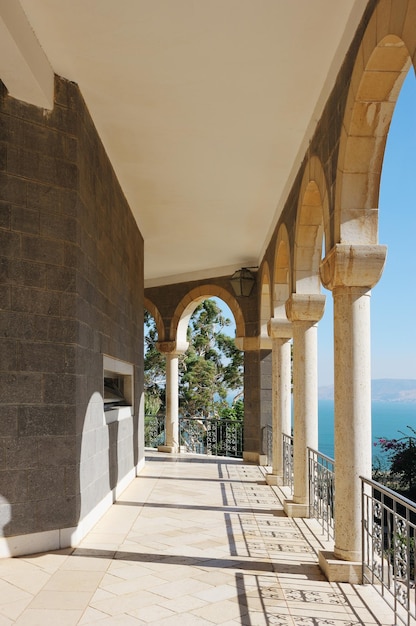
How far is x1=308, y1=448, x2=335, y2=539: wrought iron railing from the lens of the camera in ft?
18.9

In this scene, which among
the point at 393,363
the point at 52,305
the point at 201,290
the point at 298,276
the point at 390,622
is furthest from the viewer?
the point at 393,363

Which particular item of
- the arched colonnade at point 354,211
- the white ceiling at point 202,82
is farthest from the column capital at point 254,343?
the arched colonnade at point 354,211

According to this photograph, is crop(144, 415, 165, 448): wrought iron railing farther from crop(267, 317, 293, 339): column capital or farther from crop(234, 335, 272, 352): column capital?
crop(267, 317, 293, 339): column capital

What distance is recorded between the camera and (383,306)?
84.2 m

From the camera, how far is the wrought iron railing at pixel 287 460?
827 cm

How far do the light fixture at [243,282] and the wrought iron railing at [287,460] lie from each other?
3.68m

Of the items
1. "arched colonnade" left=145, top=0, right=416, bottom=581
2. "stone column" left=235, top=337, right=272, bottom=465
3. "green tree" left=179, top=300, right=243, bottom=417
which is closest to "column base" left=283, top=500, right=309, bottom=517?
"arched colonnade" left=145, top=0, right=416, bottom=581

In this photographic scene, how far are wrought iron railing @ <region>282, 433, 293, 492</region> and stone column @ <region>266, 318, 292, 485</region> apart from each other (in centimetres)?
18

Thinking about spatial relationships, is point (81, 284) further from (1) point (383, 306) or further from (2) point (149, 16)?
(1) point (383, 306)

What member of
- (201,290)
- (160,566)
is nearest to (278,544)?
(160,566)

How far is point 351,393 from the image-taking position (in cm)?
461

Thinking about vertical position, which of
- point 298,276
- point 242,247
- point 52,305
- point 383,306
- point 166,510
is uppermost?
point 383,306

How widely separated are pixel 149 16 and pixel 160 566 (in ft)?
12.5

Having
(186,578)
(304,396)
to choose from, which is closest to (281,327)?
(304,396)
